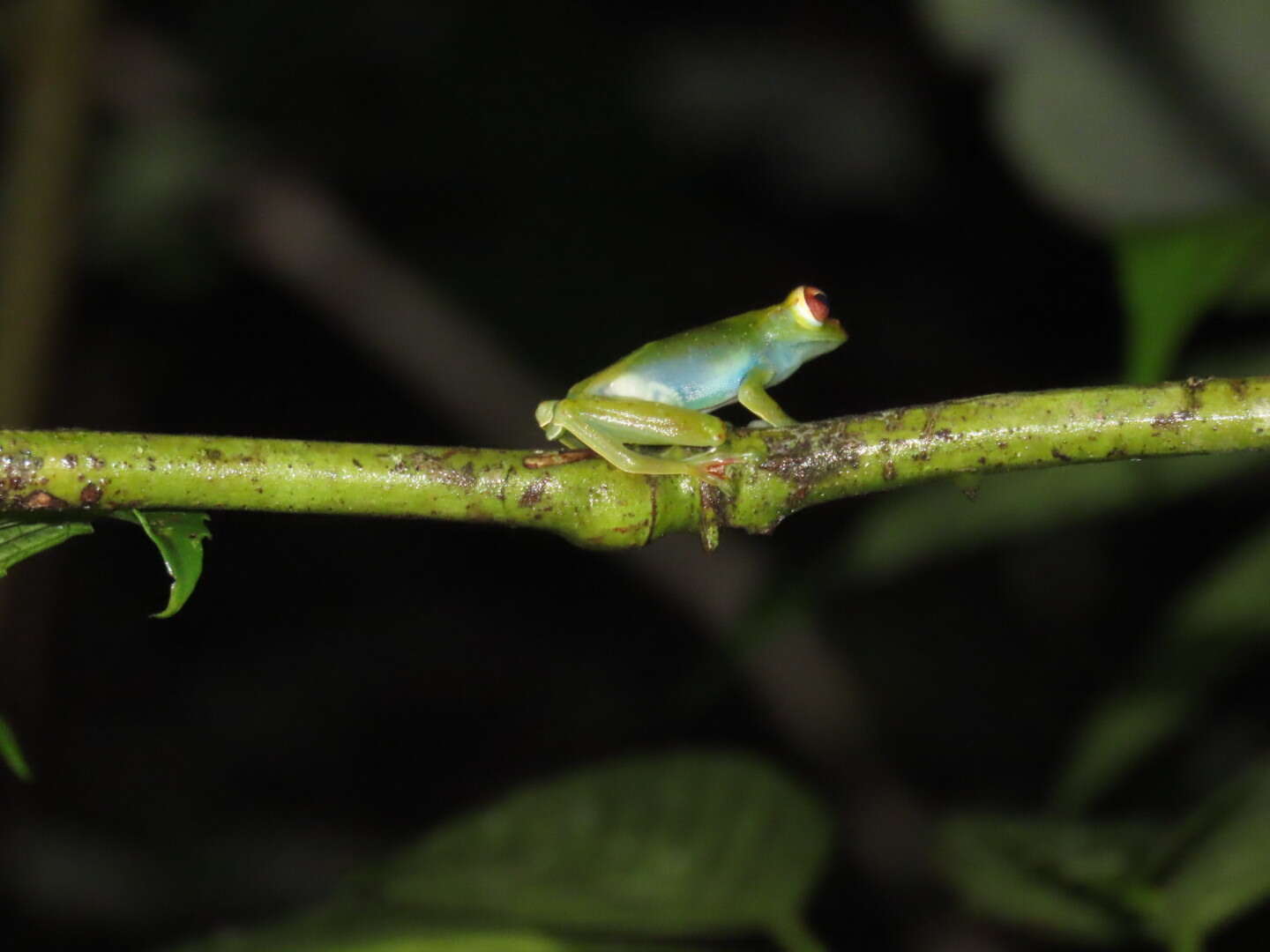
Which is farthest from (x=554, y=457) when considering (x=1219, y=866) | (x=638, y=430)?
(x=1219, y=866)

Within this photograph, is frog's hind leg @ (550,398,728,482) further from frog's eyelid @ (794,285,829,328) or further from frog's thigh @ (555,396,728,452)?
frog's eyelid @ (794,285,829,328)

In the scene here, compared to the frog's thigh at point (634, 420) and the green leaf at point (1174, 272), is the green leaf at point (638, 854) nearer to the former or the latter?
the frog's thigh at point (634, 420)

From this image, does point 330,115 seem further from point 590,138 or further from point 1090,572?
point 1090,572

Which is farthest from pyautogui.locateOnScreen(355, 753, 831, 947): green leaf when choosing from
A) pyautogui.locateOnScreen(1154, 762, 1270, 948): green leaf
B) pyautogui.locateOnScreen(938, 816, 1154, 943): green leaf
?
pyautogui.locateOnScreen(1154, 762, 1270, 948): green leaf

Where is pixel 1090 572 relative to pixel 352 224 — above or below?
below

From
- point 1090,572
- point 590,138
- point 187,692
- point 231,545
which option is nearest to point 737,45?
point 590,138

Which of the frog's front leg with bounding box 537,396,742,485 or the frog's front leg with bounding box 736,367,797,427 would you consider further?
the frog's front leg with bounding box 736,367,797,427
